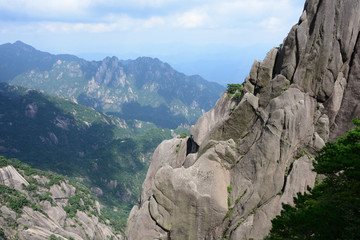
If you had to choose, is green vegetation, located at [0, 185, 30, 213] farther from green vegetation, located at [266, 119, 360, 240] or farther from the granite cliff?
green vegetation, located at [266, 119, 360, 240]

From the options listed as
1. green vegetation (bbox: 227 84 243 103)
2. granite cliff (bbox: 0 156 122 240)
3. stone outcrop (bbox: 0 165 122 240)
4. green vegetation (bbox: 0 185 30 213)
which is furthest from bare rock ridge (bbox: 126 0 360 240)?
green vegetation (bbox: 0 185 30 213)

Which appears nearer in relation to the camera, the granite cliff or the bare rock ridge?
the bare rock ridge

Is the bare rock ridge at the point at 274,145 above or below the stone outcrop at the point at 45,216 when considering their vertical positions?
above

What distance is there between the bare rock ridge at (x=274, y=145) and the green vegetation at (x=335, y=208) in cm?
1113

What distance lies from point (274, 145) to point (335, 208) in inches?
584

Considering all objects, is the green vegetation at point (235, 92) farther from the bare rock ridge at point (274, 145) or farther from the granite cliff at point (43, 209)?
the granite cliff at point (43, 209)

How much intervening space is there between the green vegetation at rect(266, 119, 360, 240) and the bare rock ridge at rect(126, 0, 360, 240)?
438 inches

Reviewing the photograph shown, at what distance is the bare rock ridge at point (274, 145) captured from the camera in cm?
3086

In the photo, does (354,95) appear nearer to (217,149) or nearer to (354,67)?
(354,67)

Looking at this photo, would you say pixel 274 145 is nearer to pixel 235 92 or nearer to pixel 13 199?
pixel 235 92

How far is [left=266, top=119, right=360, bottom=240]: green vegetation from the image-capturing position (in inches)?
634

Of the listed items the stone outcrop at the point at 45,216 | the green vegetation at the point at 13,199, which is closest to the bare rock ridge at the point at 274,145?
the stone outcrop at the point at 45,216

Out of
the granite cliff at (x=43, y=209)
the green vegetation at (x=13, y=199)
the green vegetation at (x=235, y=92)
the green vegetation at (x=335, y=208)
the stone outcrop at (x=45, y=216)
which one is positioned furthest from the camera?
the green vegetation at (x=13, y=199)

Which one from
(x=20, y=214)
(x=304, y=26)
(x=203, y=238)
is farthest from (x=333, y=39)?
(x=20, y=214)
